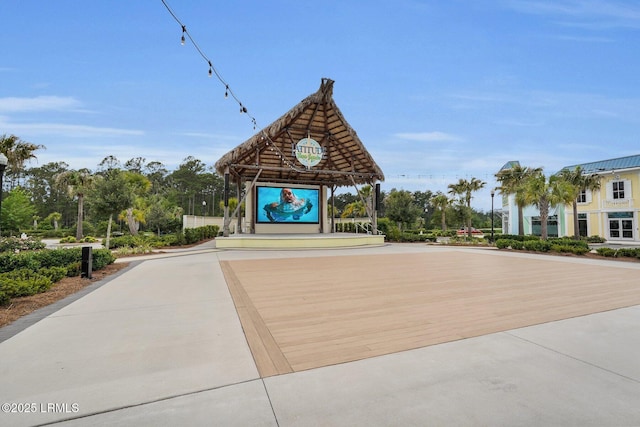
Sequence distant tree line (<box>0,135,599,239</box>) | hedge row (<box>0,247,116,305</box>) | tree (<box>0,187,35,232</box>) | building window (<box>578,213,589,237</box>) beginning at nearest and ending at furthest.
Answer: hedge row (<box>0,247,116,305</box>)
distant tree line (<box>0,135,599,239</box>)
building window (<box>578,213,589,237</box>)
tree (<box>0,187,35,232</box>)

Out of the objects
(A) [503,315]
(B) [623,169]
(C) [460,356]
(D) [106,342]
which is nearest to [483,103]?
(B) [623,169]

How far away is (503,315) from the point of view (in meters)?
4.04

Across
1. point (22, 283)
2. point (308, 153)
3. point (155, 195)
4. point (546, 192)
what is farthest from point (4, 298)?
point (155, 195)

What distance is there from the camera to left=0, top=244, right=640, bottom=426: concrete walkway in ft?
6.22

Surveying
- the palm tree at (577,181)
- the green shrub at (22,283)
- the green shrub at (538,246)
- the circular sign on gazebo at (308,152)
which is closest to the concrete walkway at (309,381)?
the green shrub at (22,283)

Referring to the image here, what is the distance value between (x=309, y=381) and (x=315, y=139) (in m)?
18.0

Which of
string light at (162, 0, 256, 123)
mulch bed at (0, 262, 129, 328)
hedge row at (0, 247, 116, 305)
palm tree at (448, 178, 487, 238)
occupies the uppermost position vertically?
string light at (162, 0, 256, 123)

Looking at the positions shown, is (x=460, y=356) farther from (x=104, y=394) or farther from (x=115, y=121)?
(x=115, y=121)

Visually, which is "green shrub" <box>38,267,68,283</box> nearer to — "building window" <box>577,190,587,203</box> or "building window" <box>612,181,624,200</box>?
"building window" <box>577,190,587,203</box>

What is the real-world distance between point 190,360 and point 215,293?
2847 mm

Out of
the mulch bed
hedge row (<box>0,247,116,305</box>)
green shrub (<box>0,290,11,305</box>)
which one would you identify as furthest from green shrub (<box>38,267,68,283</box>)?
green shrub (<box>0,290,11,305</box>)

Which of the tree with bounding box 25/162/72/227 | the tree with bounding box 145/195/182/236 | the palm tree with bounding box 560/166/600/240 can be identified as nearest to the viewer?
the palm tree with bounding box 560/166/600/240

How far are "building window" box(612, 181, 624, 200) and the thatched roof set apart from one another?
807 inches

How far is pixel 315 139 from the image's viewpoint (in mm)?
19281
